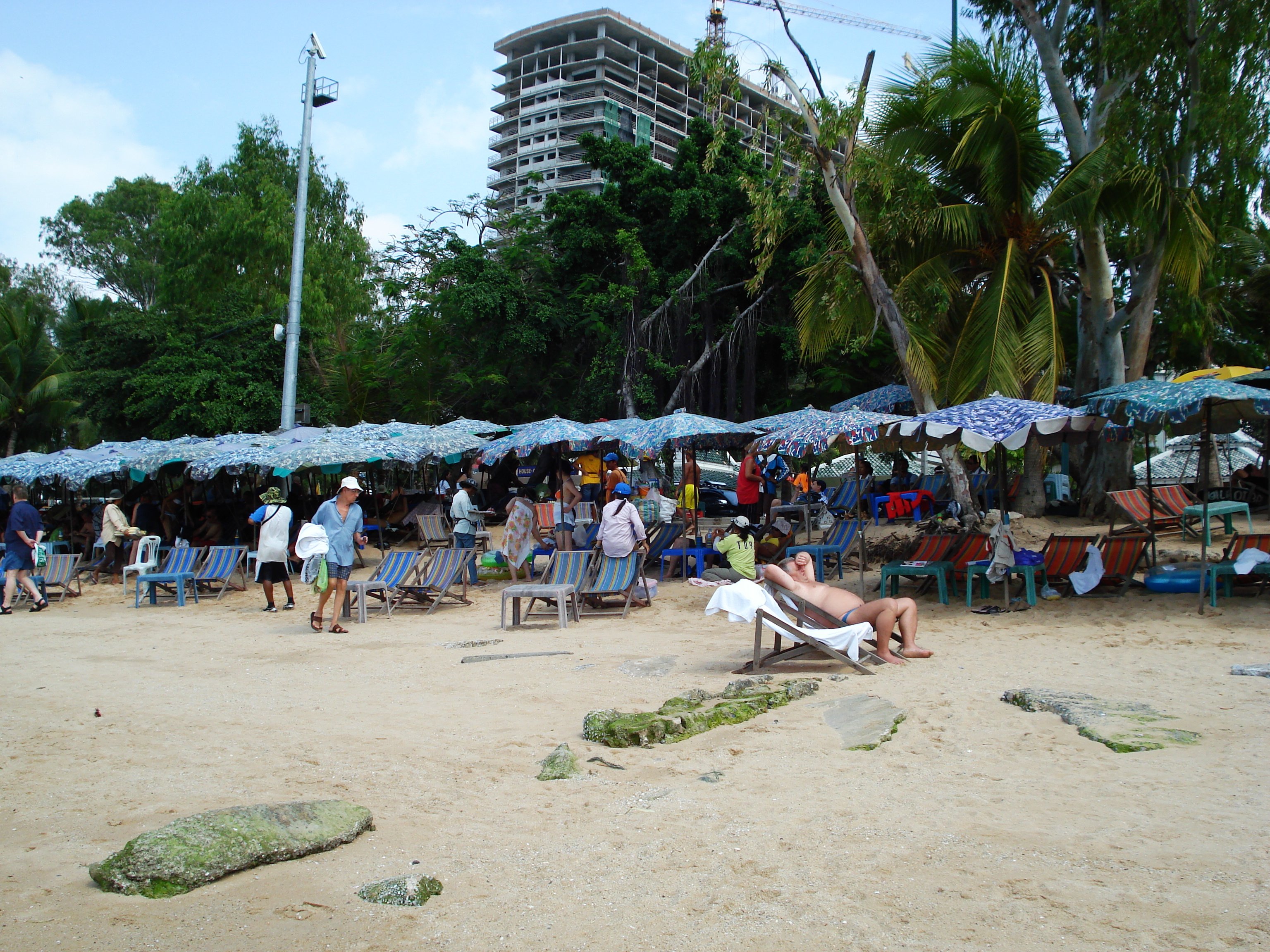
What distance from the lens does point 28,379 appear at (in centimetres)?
3256

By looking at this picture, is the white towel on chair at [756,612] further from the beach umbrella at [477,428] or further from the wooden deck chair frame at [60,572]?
the beach umbrella at [477,428]

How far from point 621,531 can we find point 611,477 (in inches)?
99.4

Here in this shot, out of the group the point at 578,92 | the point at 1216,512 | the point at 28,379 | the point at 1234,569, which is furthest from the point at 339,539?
the point at 578,92

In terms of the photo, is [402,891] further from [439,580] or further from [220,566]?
[220,566]

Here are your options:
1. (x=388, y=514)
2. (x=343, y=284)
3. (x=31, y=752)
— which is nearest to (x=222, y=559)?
(x=388, y=514)

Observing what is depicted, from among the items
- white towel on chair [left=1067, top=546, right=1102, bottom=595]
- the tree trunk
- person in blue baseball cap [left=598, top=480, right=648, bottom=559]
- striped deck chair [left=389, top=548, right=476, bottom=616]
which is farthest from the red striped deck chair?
striped deck chair [left=389, top=548, right=476, bottom=616]

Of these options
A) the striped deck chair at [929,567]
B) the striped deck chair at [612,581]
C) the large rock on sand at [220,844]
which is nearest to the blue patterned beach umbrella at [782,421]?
the striped deck chair at [929,567]

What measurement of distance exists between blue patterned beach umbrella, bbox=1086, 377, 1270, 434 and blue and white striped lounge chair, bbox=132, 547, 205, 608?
11.6 meters

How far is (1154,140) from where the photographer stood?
12.3 metres

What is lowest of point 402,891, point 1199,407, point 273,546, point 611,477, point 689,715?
point 402,891

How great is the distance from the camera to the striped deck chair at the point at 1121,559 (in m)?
9.01

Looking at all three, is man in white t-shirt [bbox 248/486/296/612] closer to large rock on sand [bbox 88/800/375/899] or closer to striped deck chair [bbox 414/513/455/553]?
striped deck chair [bbox 414/513/455/553]

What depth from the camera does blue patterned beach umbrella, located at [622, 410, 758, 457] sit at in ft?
41.6

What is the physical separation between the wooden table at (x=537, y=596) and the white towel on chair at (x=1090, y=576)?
5093 millimetres
